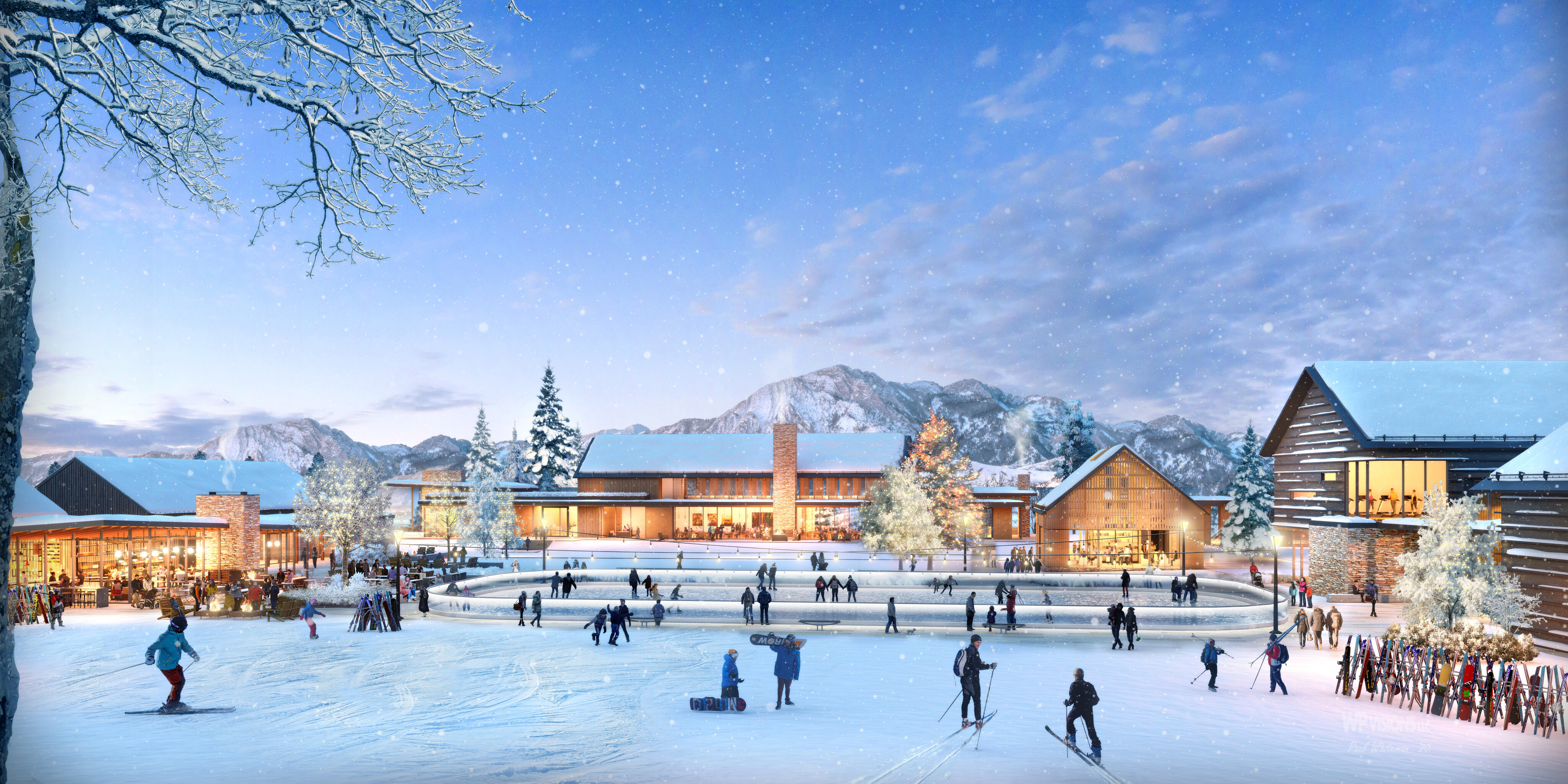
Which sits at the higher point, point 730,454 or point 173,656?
point 730,454

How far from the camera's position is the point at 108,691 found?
56.2 ft

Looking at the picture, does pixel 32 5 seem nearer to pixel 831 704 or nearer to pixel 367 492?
pixel 831 704

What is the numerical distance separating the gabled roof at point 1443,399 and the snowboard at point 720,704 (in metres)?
30.0

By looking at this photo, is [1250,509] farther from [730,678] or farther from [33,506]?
[33,506]

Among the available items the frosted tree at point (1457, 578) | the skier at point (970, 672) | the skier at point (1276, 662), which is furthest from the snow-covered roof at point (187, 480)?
the frosted tree at point (1457, 578)

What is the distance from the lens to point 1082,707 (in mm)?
12914

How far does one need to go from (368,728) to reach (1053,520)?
39.1 m

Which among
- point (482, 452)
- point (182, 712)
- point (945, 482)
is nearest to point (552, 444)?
point (482, 452)

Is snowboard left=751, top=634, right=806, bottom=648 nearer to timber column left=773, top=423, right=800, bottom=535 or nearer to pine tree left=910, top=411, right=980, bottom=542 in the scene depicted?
pine tree left=910, top=411, right=980, bottom=542

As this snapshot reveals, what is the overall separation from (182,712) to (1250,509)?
192ft

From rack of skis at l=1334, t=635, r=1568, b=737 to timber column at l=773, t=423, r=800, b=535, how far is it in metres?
45.8

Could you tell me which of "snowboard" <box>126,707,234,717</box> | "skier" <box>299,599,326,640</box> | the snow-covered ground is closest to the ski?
the snow-covered ground

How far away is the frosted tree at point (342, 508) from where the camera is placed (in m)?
40.7

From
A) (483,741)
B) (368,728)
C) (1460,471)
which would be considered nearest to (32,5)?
(483,741)
